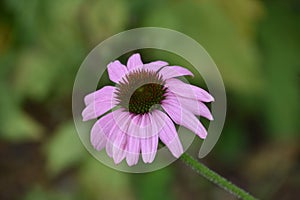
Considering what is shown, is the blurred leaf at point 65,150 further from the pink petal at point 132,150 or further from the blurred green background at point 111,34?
the pink petal at point 132,150

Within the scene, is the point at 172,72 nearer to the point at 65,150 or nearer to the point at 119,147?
the point at 119,147

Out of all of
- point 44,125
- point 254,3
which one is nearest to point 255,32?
point 254,3

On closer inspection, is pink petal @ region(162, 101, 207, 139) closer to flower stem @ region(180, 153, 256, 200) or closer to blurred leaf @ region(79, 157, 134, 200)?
flower stem @ region(180, 153, 256, 200)

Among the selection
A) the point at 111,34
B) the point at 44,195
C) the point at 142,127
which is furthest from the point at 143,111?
the point at 44,195

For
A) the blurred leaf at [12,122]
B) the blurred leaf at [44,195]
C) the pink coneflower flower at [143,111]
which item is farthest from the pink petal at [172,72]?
the blurred leaf at [44,195]

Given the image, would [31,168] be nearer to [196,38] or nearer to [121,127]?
[196,38]

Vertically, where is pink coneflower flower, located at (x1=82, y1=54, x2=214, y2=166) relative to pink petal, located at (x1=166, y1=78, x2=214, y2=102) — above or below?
below

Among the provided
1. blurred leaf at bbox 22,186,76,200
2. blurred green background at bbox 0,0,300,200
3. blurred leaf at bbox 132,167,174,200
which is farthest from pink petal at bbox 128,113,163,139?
blurred leaf at bbox 22,186,76,200
